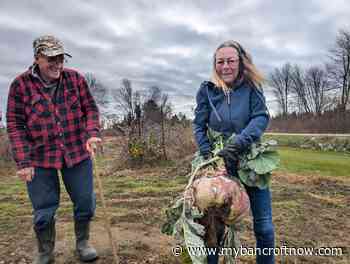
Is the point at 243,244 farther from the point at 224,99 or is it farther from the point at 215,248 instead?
the point at 224,99

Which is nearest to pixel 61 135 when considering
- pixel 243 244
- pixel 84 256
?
pixel 84 256

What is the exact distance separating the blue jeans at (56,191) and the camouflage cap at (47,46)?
95cm

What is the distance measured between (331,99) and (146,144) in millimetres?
34336

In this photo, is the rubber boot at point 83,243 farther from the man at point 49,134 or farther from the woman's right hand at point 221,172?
the woman's right hand at point 221,172

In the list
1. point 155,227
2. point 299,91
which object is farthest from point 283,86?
point 155,227

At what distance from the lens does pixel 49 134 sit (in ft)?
9.02

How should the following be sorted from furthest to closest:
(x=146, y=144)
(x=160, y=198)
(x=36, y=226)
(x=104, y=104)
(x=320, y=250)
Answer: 1. (x=104, y=104)
2. (x=146, y=144)
3. (x=160, y=198)
4. (x=320, y=250)
5. (x=36, y=226)

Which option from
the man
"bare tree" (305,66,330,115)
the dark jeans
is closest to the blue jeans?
the man

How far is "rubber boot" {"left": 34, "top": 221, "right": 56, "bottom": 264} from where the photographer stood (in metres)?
2.85

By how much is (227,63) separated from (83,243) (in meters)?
2.14

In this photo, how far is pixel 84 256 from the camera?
307cm

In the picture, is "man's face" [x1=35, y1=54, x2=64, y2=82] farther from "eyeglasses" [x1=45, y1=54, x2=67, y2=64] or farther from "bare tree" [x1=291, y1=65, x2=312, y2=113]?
"bare tree" [x1=291, y1=65, x2=312, y2=113]

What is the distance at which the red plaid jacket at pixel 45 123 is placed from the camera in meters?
2.68

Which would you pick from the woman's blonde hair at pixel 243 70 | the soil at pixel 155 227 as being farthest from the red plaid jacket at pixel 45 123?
the woman's blonde hair at pixel 243 70
